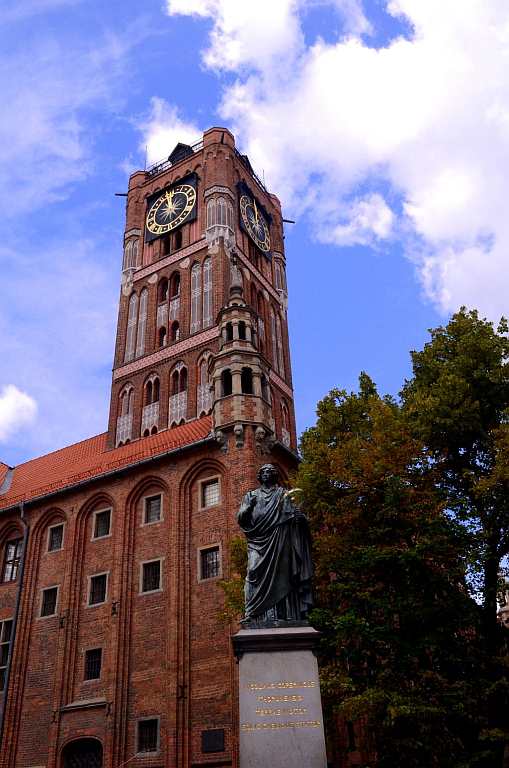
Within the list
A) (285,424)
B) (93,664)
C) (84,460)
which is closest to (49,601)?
(93,664)

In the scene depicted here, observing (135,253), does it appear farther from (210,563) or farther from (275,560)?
(275,560)

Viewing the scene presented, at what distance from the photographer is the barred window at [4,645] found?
28.9 meters

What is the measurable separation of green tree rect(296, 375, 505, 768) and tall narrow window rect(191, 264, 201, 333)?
23.6 meters

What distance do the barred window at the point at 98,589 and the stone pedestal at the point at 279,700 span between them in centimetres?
2037

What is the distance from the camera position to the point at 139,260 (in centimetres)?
4797

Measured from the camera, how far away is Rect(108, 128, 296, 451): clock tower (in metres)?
39.6

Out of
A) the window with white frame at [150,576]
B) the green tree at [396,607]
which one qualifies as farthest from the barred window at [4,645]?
the green tree at [396,607]

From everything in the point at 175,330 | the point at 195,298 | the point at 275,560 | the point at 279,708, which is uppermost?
the point at 195,298

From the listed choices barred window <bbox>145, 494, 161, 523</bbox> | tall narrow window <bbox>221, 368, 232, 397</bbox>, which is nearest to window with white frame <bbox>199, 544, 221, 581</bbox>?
barred window <bbox>145, 494, 161, 523</bbox>

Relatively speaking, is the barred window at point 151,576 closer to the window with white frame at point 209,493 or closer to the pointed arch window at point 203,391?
the window with white frame at point 209,493

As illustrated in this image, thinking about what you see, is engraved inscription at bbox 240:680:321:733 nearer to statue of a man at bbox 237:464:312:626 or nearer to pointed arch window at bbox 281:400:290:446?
statue of a man at bbox 237:464:312:626

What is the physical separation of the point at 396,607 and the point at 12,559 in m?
22.1

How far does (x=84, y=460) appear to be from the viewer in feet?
126

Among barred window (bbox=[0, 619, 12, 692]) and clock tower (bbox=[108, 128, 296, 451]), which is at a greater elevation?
clock tower (bbox=[108, 128, 296, 451])
